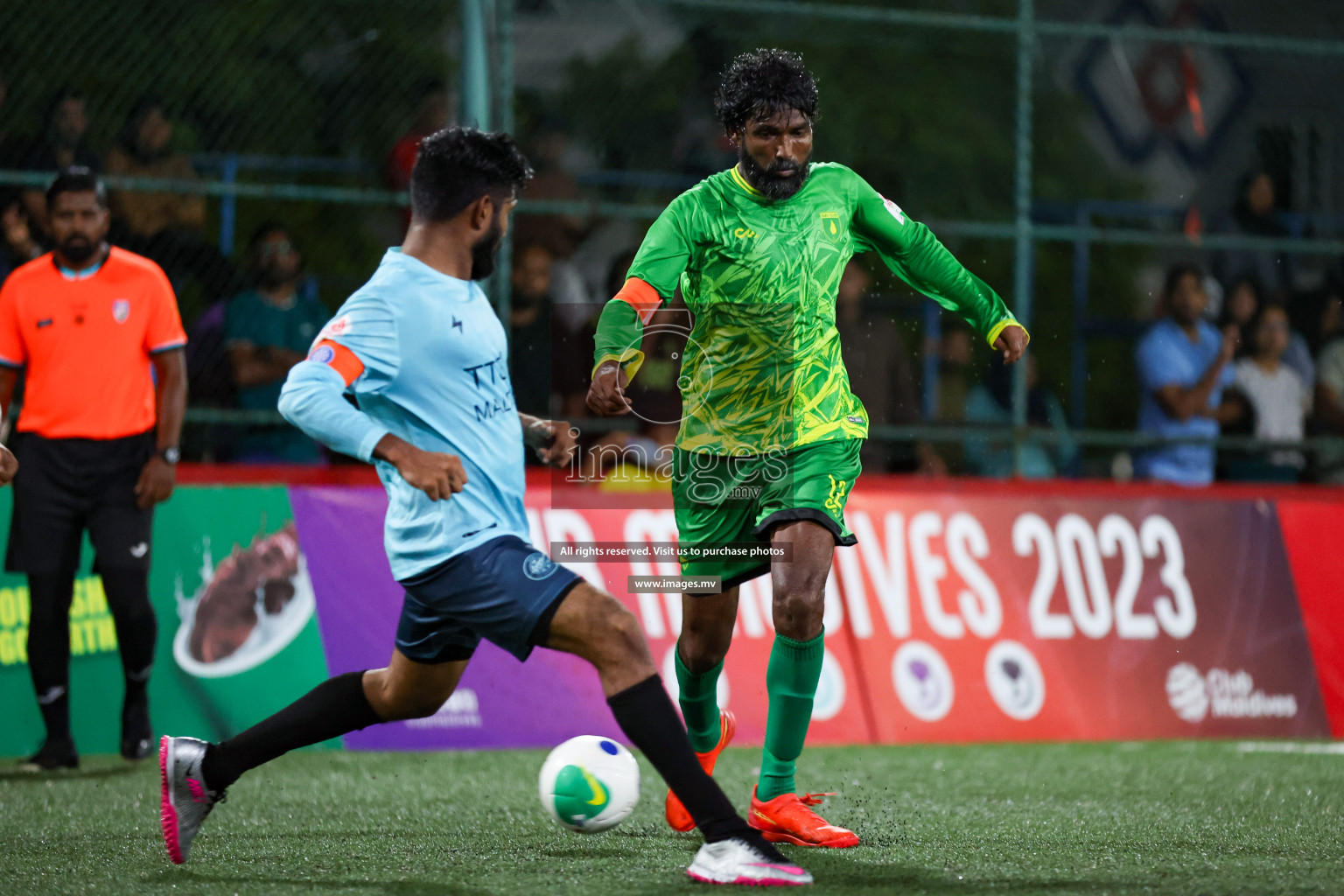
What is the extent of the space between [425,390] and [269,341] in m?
4.56

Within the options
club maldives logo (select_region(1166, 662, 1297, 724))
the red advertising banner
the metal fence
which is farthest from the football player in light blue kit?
club maldives logo (select_region(1166, 662, 1297, 724))

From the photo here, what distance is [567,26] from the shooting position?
10922 millimetres

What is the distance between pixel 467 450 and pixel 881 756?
152 inches

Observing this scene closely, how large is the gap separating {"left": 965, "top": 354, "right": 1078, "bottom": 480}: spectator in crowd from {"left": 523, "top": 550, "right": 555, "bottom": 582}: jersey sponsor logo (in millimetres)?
5383

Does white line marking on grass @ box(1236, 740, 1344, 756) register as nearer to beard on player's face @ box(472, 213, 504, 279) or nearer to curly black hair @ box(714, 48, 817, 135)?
curly black hair @ box(714, 48, 817, 135)

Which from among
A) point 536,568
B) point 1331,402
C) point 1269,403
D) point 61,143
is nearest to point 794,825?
point 536,568

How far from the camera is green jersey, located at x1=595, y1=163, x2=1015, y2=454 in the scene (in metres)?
5.00

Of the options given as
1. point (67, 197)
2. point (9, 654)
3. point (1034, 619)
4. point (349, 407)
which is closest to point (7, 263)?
point (67, 197)

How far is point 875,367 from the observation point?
9.01m

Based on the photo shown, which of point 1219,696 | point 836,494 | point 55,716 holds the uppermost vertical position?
point 836,494

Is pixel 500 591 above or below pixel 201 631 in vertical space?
above

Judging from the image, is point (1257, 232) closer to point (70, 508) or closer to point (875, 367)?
point (875, 367)

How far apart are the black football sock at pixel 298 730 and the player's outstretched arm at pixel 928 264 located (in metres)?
2.16

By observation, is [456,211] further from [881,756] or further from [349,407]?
[881,756]
